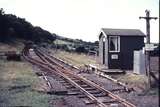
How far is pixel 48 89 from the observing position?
14.6m

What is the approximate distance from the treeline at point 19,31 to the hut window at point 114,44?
27.8 m

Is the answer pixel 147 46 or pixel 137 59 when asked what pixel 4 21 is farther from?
pixel 147 46

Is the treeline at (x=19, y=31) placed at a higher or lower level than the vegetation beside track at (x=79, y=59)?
higher

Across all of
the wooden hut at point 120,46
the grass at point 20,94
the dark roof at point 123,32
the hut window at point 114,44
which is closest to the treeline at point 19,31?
the dark roof at point 123,32

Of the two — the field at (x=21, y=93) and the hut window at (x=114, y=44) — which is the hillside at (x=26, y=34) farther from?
the field at (x=21, y=93)

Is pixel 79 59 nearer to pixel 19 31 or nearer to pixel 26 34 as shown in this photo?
pixel 19 31

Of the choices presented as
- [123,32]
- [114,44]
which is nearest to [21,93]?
[114,44]

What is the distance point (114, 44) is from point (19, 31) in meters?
34.2

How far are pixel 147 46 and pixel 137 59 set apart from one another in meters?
5.08

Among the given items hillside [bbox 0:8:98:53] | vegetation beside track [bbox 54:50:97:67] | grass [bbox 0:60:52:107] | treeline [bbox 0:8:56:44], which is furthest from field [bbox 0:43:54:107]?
treeline [bbox 0:8:56:44]

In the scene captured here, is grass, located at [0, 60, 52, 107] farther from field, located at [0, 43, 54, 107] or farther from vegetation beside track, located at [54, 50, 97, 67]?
vegetation beside track, located at [54, 50, 97, 67]

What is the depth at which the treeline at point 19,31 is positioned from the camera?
48906 mm

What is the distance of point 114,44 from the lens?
23.9m

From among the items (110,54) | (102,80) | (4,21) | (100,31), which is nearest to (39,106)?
(102,80)
